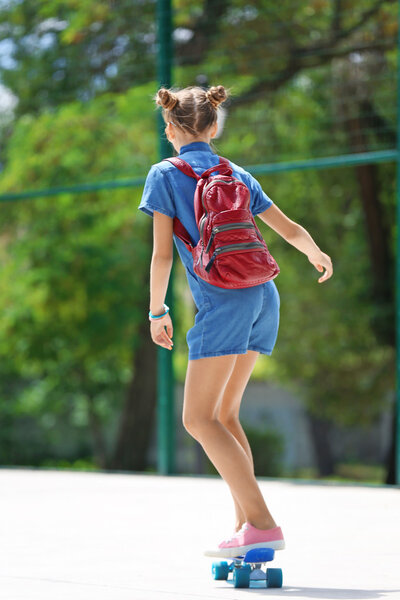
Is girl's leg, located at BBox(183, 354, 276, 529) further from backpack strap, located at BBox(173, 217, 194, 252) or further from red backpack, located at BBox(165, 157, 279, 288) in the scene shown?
backpack strap, located at BBox(173, 217, 194, 252)

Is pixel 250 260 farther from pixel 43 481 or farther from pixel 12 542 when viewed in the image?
pixel 43 481

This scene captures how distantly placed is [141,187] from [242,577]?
9675 mm

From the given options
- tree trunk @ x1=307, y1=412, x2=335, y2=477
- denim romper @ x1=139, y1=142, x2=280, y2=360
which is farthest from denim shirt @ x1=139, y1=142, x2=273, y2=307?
tree trunk @ x1=307, y1=412, x2=335, y2=477

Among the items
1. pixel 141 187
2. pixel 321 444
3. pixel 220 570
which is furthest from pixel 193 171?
pixel 321 444

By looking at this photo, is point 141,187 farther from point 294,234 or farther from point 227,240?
point 227,240

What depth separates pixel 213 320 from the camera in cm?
331

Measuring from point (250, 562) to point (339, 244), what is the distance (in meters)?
13.7

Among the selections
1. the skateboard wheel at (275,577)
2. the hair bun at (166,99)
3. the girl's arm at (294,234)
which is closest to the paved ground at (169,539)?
the skateboard wheel at (275,577)

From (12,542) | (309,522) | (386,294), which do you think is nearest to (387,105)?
(386,294)

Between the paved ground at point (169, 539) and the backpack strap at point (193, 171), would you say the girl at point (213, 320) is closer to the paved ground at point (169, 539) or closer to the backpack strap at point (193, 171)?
the backpack strap at point (193, 171)

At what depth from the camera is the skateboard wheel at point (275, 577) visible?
3.20 metres

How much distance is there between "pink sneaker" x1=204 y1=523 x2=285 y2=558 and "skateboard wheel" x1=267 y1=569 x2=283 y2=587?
0.26 feet

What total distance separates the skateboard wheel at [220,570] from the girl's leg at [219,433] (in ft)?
0.66

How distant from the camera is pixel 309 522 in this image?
15.8 feet
